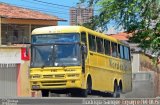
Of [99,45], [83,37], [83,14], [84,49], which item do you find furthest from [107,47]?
[83,14]

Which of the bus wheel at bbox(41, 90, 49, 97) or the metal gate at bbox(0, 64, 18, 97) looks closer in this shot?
the bus wheel at bbox(41, 90, 49, 97)

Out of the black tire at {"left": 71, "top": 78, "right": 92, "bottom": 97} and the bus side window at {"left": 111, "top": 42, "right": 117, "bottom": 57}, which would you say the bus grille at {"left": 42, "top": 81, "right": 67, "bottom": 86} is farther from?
the bus side window at {"left": 111, "top": 42, "right": 117, "bottom": 57}

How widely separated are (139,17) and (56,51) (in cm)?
595

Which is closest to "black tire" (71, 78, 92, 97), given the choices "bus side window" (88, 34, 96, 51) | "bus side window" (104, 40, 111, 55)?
"bus side window" (88, 34, 96, 51)

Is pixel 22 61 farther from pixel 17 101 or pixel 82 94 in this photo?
pixel 17 101

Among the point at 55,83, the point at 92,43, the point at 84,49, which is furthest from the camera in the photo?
the point at 92,43

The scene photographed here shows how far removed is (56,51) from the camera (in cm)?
1973

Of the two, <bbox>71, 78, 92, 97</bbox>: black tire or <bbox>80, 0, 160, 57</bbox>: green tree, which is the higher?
<bbox>80, 0, 160, 57</bbox>: green tree

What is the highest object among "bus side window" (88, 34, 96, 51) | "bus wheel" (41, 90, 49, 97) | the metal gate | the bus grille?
"bus side window" (88, 34, 96, 51)

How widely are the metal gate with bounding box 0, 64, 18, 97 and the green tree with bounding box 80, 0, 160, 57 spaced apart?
34.4ft

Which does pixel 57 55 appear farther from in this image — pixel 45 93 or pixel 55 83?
pixel 45 93

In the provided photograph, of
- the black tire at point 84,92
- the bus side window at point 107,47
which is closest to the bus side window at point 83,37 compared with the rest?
the black tire at point 84,92

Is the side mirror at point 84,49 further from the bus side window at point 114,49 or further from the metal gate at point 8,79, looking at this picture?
the metal gate at point 8,79

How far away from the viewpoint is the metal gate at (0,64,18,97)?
1337 inches
